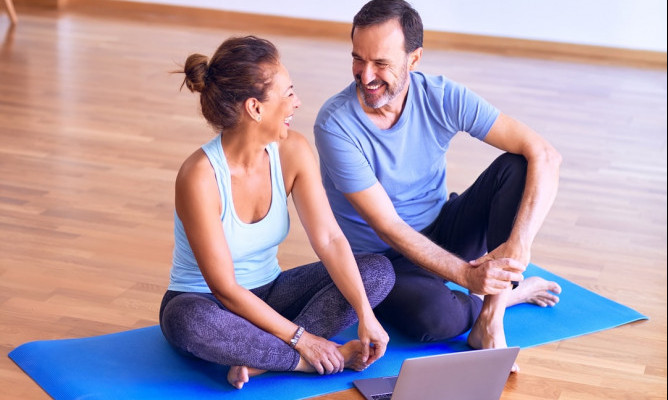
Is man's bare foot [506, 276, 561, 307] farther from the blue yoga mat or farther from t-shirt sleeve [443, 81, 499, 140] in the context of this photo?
t-shirt sleeve [443, 81, 499, 140]

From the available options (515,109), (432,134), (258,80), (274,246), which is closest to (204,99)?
(258,80)

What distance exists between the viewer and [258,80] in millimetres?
1987

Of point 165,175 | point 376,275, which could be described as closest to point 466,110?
point 376,275

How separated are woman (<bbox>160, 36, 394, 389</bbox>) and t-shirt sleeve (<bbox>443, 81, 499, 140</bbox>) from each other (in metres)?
0.44

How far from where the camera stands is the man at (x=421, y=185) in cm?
224

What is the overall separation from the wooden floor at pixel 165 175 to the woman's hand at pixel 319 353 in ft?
0.24

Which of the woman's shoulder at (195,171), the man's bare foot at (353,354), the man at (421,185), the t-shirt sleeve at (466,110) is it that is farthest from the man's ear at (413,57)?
the man's bare foot at (353,354)

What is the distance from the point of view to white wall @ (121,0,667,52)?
641 centimetres

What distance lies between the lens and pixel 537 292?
2.66 m

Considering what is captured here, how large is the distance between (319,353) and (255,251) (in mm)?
276

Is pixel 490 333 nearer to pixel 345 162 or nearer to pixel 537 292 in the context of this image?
pixel 537 292

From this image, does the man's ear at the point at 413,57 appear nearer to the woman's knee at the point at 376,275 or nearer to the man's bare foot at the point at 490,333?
the woman's knee at the point at 376,275

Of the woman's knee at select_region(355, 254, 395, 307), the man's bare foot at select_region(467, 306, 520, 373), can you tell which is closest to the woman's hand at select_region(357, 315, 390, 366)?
the woman's knee at select_region(355, 254, 395, 307)

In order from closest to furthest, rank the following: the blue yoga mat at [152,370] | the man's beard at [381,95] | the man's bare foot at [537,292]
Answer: the blue yoga mat at [152,370] < the man's beard at [381,95] < the man's bare foot at [537,292]
